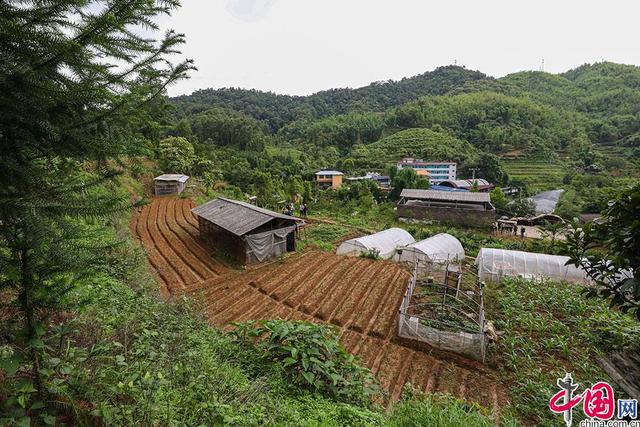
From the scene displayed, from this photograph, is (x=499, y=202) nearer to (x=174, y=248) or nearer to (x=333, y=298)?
(x=333, y=298)

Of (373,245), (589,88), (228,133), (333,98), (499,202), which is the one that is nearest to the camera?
(373,245)

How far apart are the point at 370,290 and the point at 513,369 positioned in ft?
17.7

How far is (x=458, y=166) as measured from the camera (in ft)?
180

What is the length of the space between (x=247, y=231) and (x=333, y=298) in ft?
15.0

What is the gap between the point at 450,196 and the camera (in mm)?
27641

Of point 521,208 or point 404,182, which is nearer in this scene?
point 521,208

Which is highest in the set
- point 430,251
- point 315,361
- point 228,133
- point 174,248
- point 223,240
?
point 228,133

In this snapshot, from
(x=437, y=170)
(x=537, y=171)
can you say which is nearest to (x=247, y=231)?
(x=437, y=170)

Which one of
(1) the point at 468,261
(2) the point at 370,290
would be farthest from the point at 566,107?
(2) the point at 370,290

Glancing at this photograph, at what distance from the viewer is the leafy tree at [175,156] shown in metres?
28.6

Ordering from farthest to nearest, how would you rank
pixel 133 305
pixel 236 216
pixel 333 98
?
1. pixel 333 98
2. pixel 236 216
3. pixel 133 305

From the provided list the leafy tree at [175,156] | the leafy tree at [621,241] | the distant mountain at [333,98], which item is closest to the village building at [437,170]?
the leafy tree at [175,156]

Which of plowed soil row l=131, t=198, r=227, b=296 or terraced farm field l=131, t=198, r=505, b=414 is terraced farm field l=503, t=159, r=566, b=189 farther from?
plowed soil row l=131, t=198, r=227, b=296

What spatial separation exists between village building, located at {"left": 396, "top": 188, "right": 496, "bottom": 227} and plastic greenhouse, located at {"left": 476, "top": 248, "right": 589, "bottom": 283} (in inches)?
457
